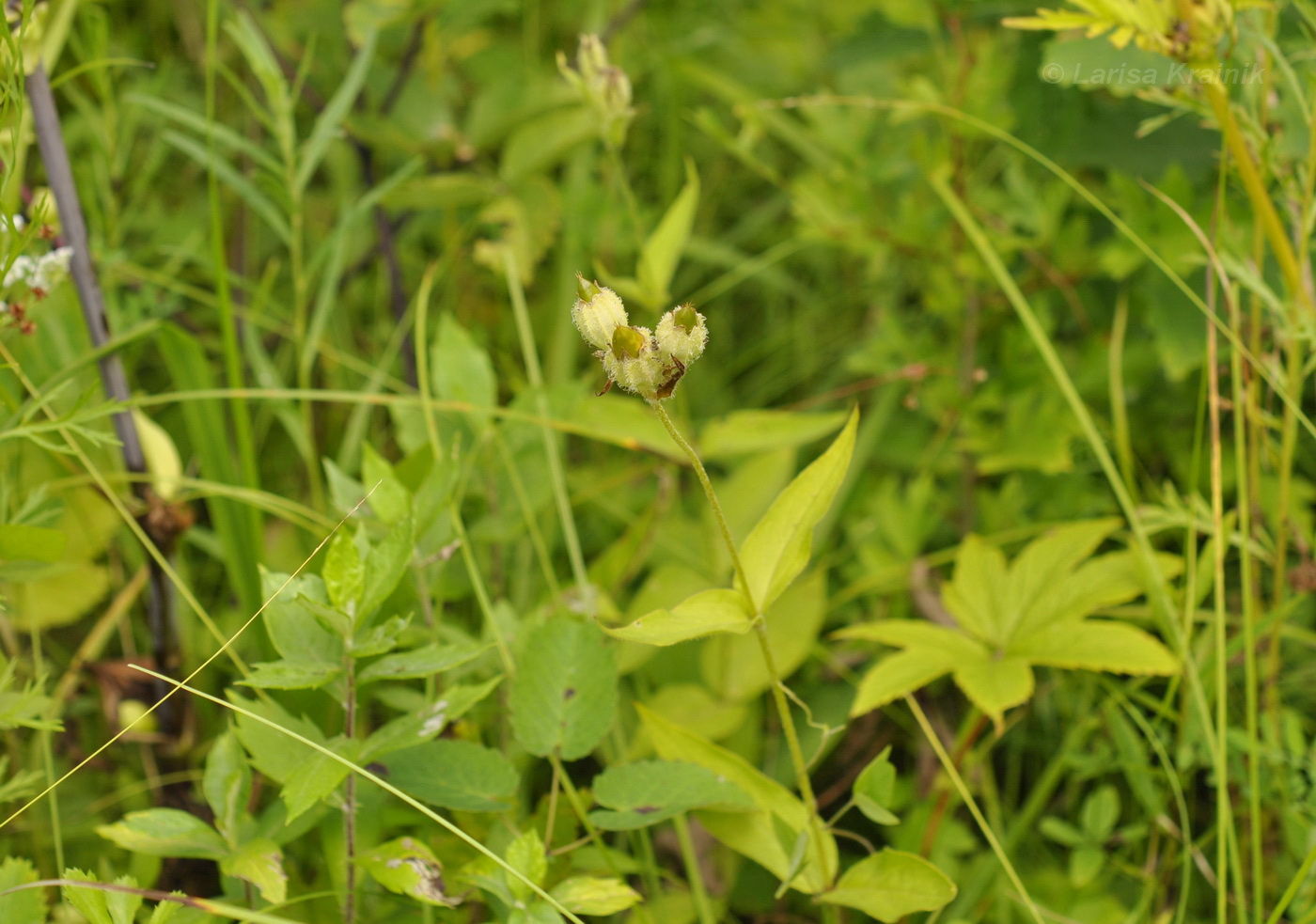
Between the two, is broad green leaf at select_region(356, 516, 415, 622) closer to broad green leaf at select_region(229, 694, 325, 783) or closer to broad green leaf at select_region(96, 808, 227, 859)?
broad green leaf at select_region(229, 694, 325, 783)

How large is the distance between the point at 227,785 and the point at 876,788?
0.58 metres

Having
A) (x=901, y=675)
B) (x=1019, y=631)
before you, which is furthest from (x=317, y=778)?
(x=1019, y=631)

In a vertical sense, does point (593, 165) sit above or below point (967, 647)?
above

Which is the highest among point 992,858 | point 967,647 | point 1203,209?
point 1203,209

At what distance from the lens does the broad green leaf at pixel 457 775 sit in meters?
0.86

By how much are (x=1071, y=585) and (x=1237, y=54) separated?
0.70 m

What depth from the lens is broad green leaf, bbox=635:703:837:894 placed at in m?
0.90

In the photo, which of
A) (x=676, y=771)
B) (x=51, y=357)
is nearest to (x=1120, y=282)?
(x=676, y=771)

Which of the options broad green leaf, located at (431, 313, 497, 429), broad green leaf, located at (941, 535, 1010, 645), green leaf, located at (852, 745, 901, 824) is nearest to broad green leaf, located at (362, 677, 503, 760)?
green leaf, located at (852, 745, 901, 824)

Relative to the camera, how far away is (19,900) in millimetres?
799

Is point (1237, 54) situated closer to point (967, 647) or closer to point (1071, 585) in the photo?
point (1071, 585)

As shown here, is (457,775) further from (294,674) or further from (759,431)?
(759,431)

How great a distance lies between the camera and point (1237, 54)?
120 centimetres

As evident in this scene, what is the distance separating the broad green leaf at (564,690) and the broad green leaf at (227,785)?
0.25 metres
